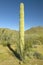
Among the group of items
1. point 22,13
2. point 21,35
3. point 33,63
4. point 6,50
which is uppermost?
point 22,13

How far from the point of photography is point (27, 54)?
16.4 meters

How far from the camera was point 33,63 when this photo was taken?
1396 centimetres

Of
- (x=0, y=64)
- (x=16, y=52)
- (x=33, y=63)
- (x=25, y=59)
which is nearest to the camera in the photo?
(x=0, y=64)

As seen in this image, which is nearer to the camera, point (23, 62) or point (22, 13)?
point (23, 62)

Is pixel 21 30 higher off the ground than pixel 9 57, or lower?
higher

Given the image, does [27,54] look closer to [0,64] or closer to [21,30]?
[21,30]

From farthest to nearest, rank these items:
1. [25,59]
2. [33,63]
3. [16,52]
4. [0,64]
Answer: [16,52], [25,59], [33,63], [0,64]

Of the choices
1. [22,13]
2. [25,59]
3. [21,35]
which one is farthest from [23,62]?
[22,13]

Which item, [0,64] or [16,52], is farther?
[16,52]

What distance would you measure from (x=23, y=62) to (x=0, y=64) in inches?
88.3

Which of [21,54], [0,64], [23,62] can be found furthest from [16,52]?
[0,64]

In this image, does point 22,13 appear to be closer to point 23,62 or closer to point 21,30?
point 21,30

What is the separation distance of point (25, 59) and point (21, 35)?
2.29 metres

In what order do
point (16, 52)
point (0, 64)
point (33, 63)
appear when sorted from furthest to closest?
point (16, 52)
point (33, 63)
point (0, 64)
